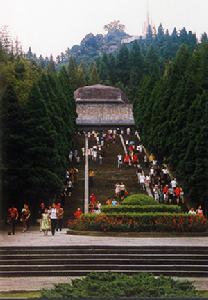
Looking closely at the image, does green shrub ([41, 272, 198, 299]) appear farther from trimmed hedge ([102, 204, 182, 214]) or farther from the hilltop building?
the hilltop building

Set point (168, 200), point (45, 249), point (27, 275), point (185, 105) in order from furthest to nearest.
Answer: point (185, 105) → point (168, 200) → point (45, 249) → point (27, 275)

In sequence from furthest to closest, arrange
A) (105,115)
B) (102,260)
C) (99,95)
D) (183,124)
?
1. (99,95)
2. (105,115)
3. (183,124)
4. (102,260)

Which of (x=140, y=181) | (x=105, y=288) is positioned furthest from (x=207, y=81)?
(x=105, y=288)

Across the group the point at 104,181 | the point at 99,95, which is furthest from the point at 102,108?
the point at 104,181

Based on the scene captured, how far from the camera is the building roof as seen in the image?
280 ft

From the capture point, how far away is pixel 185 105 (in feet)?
130

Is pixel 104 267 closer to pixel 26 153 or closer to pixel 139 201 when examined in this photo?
pixel 139 201

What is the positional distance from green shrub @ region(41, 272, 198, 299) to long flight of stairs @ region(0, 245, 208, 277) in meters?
4.15

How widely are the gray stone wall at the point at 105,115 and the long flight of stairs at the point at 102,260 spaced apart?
56049 mm

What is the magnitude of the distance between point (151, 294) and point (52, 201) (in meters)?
19.2

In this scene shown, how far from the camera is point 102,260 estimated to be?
16875mm

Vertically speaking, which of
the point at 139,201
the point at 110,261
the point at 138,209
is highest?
the point at 139,201

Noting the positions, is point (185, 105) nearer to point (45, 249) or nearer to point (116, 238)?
point (116, 238)

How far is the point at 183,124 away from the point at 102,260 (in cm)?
2218
